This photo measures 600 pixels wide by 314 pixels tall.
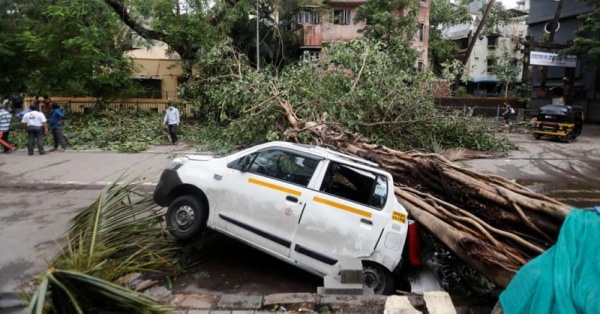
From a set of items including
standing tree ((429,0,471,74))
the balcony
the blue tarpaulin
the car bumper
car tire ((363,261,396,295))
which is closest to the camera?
the blue tarpaulin

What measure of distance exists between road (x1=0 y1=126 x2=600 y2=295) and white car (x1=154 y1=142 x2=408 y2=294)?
1.79 ft

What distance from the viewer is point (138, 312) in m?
3.77

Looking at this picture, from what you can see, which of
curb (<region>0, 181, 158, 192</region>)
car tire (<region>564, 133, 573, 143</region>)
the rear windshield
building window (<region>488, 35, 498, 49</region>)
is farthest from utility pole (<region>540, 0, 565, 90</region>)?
curb (<region>0, 181, 158, 192</region>)

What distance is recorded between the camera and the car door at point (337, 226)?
15.2 feet

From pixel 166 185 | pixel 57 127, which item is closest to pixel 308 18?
pixel 57 127

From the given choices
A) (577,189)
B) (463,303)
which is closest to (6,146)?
(463,303)

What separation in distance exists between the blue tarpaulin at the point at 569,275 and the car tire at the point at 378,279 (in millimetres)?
1766

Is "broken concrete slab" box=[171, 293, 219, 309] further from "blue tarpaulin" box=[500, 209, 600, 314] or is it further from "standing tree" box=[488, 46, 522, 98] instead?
"standing tree" box=[488, 46, 522, 98]

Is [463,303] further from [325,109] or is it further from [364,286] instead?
[325,109]

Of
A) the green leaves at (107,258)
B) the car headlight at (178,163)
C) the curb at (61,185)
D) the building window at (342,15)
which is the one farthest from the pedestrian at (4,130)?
the building window at (342,15)

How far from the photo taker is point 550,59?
2375cm

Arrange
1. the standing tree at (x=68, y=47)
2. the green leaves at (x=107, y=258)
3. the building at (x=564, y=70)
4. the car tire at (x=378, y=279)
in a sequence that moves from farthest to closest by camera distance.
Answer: the building at (x=564, y=70), the standing tree at (x=68, y=47), the car tire at (x=378, y=279), the green leaves at (x=107, y=258)

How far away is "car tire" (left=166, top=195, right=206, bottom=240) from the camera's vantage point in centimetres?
528

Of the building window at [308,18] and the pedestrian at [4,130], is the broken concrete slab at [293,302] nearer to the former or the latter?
the pedestrian at [4,130]
